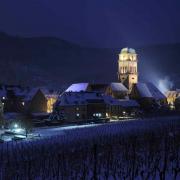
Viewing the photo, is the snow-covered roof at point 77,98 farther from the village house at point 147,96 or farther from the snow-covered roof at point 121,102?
the village house at point 147,96

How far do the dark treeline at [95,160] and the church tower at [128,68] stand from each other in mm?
81554

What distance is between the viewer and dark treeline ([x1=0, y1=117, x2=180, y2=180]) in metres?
38.2

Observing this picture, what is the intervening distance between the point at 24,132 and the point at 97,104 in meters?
37.5

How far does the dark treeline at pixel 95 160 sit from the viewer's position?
3825cm

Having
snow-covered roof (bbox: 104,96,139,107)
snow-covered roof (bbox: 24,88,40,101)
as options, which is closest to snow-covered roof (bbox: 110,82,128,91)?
snow-covered roof (bbox: 104,96,139,107)

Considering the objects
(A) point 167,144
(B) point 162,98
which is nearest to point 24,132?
(A) point 167,144

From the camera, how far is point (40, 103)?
110500 millimetres

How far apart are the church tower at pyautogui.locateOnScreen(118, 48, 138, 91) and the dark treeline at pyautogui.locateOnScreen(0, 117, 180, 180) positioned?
268 ft

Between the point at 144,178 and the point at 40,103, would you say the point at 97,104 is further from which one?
the point at 144,178

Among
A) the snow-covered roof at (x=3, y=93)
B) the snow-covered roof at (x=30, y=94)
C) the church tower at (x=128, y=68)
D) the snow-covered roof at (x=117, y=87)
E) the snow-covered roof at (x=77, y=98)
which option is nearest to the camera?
the snow-covered roof at (x=77, y=98)

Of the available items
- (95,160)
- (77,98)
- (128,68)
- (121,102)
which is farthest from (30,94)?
(95,160)

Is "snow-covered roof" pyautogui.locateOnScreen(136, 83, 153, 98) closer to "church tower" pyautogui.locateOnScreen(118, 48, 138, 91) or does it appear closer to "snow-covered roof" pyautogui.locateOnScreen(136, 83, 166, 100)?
"snow-covered roof" pyautogui.locateOnScreen(136, 83, 166, 100)

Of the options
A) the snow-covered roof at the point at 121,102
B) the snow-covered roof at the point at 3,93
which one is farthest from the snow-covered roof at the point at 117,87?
the snow-covered roof at the point at 3,93

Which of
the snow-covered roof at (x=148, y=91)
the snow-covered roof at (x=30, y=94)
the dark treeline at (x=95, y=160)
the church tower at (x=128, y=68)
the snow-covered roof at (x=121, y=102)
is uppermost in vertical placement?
the church tower at (x=128, y=68)
